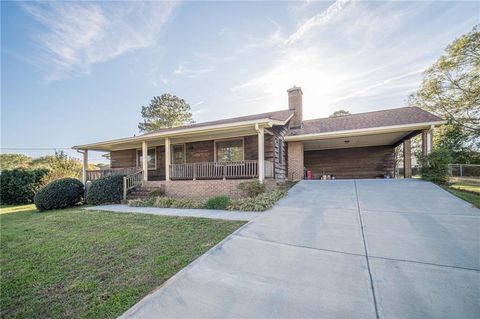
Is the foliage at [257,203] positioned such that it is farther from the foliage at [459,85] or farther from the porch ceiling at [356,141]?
the foliage at [459,85]

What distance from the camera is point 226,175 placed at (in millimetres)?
9984

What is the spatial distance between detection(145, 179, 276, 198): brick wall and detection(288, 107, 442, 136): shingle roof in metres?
4.50

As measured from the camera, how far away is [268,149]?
10.4m

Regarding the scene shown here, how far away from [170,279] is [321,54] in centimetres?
1039

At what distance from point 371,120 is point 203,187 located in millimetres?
9732

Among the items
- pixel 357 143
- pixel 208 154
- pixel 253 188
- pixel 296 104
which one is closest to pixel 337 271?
pixel 253 188

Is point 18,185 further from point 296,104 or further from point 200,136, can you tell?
point 296,104

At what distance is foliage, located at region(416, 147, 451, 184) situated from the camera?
8766 mm

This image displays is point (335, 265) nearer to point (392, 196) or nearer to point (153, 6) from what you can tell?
point (392, 196)

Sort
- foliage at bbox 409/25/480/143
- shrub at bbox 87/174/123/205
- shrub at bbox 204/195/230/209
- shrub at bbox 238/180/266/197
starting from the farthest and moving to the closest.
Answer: foliage at bbox 409/25/480/143, shrub at bbox 87/174/123/205, shrub at bbox 238/180/266/197, shrub at bbox 204/195/230/209

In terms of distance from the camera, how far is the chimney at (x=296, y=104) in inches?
528

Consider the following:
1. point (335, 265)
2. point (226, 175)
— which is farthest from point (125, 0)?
point (335, 265)

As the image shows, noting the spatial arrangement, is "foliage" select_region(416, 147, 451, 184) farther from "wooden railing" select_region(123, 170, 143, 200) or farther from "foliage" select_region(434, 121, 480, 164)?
"wooden railing" select_region(123, 170, 143, 200)

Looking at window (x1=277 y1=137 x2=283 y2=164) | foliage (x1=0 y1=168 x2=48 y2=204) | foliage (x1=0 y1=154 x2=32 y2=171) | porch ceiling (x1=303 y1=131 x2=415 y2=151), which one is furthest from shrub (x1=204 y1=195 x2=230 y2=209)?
foliage (x1=0 y1=154 x2=32 y2=171)
